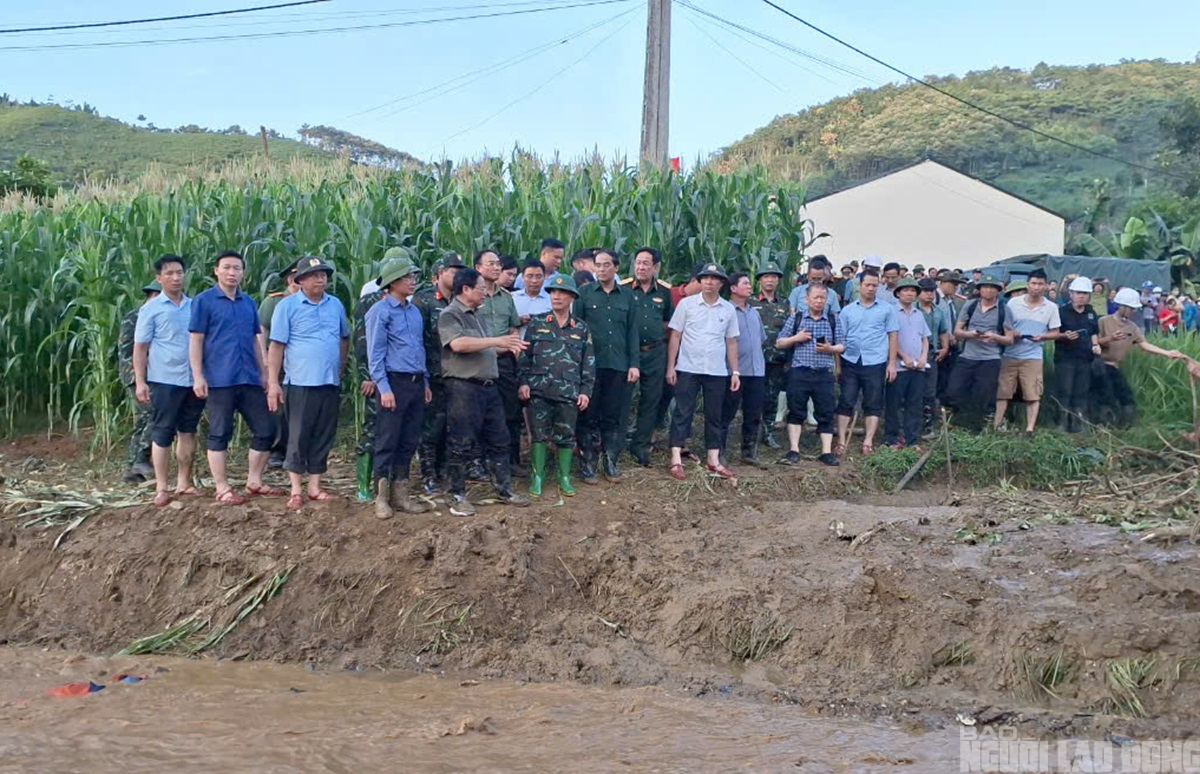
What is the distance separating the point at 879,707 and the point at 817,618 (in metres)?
0.79

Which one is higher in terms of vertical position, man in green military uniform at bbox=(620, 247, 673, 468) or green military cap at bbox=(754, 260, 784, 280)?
green military cap at bbox=(754, 260, 784, 280)

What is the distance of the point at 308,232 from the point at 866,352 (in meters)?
5.31

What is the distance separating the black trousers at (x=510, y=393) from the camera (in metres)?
8.46

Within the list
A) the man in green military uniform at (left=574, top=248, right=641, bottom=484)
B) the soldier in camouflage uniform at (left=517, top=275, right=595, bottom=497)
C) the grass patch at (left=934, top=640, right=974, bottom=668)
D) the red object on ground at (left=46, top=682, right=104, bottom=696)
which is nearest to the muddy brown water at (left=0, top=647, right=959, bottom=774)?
the red object on ground at (left=46, top=682, right=104, bottom=696)

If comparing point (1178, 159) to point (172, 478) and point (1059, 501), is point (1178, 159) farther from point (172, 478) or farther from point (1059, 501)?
point (172, 478)

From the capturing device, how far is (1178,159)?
4169 cm

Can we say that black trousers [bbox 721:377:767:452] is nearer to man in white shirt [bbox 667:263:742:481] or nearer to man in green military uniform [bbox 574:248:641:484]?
man in white shirt [bbox 667:263:742:481]

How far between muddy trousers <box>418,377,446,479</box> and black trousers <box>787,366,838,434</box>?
3552mm

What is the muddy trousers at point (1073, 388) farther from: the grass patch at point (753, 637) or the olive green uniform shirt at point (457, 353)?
the olive green uniform shirt at point (457, 353)

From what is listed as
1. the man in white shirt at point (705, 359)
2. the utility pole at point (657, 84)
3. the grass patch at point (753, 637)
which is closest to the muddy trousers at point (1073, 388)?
the man in white shirt at point (705, 359)

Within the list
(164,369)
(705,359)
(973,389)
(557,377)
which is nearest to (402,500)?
(557,377)

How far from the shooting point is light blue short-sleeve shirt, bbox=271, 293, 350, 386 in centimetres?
748

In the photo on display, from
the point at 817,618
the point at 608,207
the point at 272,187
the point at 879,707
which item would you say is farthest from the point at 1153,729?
the point at 272,187

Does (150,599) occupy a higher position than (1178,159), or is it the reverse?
(1178,159)
